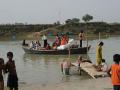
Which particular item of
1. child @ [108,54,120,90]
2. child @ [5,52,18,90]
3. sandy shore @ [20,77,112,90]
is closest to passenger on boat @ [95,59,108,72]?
sandy shore @ [20,77,112,90]

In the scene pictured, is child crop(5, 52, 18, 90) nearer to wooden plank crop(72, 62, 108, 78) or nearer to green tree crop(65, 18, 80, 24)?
wooden plank crop(72, 62, 108, 78)

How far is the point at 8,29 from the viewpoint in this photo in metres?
78.1

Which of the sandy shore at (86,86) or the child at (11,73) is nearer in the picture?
the child at (11,73)

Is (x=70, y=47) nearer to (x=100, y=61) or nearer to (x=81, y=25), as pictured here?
(x=100, y=61)

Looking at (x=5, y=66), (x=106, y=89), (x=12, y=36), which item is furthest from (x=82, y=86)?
(x=12, y=36)

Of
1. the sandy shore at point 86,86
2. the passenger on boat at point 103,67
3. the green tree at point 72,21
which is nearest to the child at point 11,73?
the sandy shore at point 86,86

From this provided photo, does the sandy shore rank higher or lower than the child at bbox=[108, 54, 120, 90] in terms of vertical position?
lower

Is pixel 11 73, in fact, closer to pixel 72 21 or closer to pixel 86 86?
pixel 86 86

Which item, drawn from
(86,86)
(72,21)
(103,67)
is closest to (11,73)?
(86,86)

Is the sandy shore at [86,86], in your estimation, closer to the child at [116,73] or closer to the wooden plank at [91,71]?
the wooden plank at [91,71]

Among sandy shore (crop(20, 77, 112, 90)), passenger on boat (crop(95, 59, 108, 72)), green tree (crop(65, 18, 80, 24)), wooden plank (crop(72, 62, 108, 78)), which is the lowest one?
sandy shore (crop(20, 77, 112, 90))

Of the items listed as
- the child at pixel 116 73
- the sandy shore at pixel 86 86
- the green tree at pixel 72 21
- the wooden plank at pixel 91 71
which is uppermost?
the green tree at pixel 72 21

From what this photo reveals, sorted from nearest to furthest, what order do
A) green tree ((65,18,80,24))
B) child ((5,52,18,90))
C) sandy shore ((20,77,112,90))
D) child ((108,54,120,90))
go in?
1. child ((108,54,120,90))
2. child ((5,52,18,90))
3. sandy shore ((20,77,112,90))
4. green tree ((65,18,80,24))

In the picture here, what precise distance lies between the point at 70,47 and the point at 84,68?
13.6m
